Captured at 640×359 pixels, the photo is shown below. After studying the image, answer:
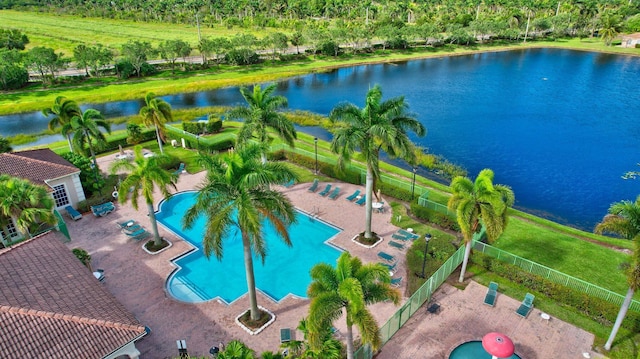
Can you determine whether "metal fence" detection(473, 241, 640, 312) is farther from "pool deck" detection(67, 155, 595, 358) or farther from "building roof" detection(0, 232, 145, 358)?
"building roof" detection(0, 232, 145, 358)

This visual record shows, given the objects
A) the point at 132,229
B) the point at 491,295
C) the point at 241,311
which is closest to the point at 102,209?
the point at 132,229

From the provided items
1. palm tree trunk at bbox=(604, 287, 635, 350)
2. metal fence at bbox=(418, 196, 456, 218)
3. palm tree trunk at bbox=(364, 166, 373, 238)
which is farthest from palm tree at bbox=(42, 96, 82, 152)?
palm tree trunk at bbox=(604, 287, 635, 350)

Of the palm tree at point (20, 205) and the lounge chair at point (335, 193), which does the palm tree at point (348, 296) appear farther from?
the lounge chair at point (335, 193)

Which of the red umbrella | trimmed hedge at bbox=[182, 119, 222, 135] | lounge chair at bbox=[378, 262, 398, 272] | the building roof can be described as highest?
the building roof

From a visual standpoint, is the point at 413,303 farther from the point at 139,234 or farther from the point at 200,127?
the point at 200,127

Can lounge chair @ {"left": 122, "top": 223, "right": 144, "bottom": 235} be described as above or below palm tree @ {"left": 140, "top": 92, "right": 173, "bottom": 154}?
below

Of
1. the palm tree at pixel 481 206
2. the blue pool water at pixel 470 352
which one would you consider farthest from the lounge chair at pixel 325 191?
the blue pool water at pixel 470 352
